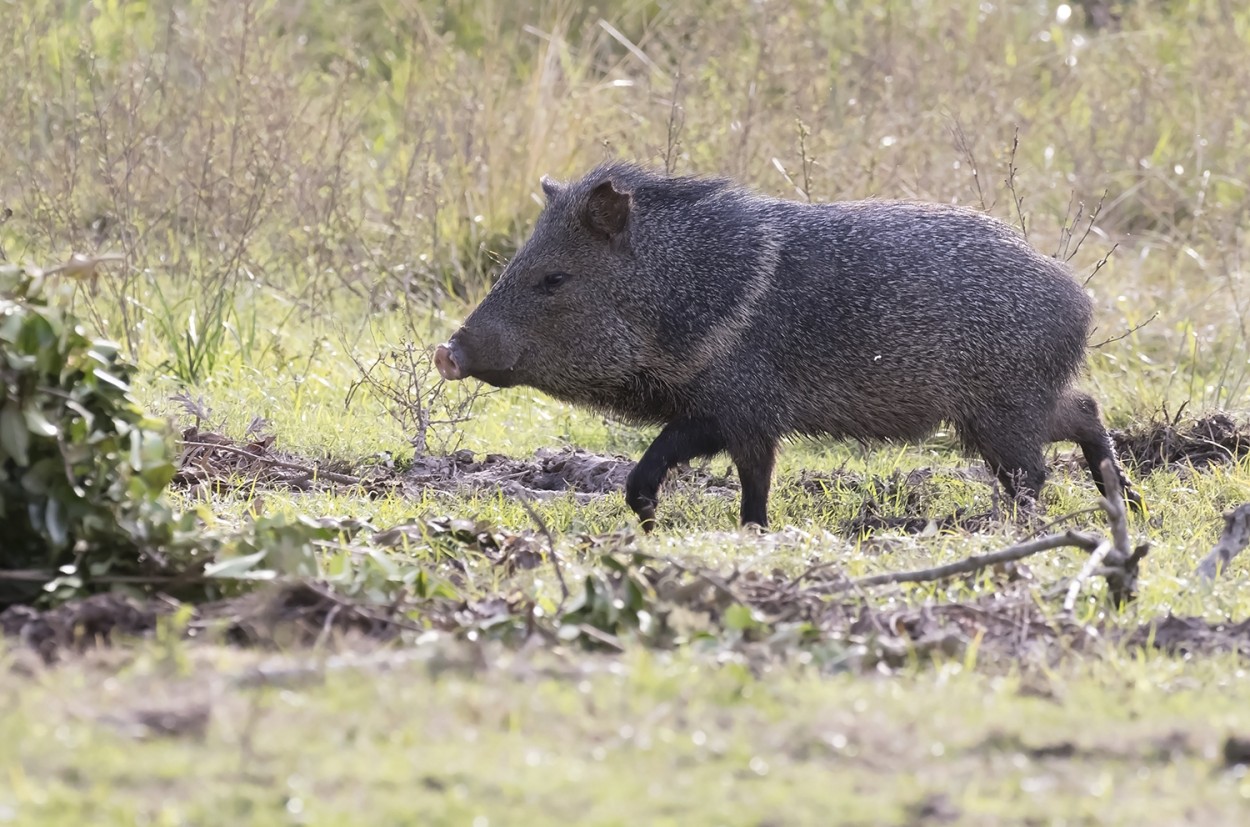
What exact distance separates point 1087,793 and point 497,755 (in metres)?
0.77

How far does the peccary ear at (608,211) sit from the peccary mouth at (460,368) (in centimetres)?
51

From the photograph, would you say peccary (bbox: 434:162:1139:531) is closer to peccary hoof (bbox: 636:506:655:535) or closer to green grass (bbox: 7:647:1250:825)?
peccary hoof (bbox: 636:506:655:535)

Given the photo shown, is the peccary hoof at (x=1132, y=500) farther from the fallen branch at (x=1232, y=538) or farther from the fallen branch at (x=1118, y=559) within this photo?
the fallen branch at (x=1118, y=559)

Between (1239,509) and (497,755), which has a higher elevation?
(497,755)

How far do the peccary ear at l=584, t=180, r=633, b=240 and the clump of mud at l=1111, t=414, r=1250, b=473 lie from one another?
203 cm

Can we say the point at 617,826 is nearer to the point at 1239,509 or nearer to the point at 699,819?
the point at 699,819

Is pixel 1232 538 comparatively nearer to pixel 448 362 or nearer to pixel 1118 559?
pixel 1118 559

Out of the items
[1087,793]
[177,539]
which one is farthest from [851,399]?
[1087,793]

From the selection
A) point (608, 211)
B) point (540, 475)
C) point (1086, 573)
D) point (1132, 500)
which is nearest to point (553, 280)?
point (608, 211)

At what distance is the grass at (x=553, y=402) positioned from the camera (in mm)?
2252

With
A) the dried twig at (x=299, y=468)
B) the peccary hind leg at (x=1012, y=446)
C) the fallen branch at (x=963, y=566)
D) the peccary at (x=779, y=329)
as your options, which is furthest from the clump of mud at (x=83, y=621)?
the peccary hind leg at (x=1012, y=446)

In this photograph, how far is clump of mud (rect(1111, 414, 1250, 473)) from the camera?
238 inches

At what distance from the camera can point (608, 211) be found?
528cm

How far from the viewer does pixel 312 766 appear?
2.21 metres
